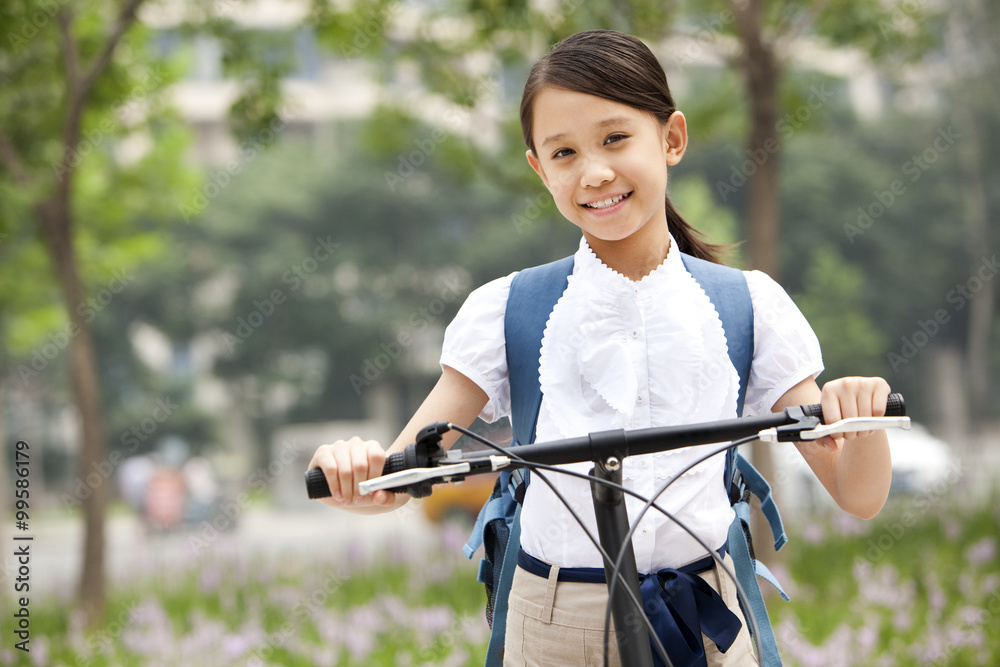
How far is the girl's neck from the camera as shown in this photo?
62.4 inches

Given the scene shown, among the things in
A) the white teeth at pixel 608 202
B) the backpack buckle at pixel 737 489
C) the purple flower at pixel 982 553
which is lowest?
the purple flower at pixel 982 553

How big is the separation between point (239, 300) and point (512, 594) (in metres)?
32.6

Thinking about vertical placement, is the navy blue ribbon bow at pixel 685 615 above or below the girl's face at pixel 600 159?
below

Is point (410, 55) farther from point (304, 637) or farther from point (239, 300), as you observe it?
point (239, 300)

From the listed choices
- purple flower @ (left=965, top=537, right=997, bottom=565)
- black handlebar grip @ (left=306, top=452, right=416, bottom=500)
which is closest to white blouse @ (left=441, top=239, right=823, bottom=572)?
black handlebar grip @ (left=306, top=452, right=416, bottom=500)

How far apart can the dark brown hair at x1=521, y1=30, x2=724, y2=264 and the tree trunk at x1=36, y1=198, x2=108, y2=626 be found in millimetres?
5110

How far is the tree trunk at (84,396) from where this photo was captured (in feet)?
19.2
